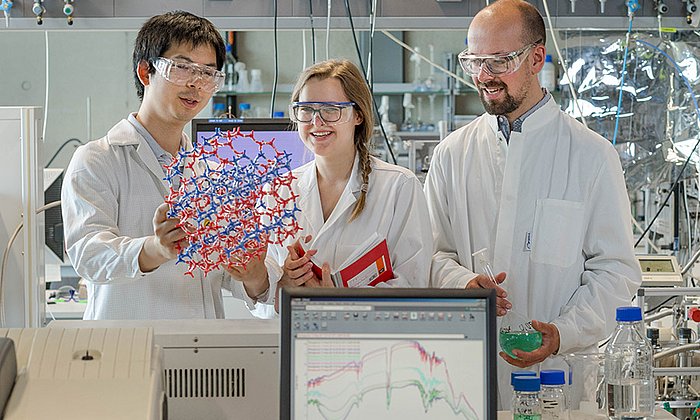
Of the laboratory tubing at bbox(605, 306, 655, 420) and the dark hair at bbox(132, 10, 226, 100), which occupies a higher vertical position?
the dark hair at bbox(132, 10, 226, 100)

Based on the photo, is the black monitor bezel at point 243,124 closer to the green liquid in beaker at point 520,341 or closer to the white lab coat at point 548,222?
the white lab coat at point 548,222

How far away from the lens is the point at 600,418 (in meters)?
1.51

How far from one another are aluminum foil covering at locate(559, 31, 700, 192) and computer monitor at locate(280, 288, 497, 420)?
97.1 inches

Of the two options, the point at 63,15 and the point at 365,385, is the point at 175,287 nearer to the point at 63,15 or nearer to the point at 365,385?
the point at 365,385

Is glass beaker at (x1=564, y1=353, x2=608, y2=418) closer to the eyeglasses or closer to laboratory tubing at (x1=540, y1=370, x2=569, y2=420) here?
laboratory tubing at (x1=540, y1=370, x2=569, y2=420)

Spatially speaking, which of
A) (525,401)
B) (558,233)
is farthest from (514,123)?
(525,401)

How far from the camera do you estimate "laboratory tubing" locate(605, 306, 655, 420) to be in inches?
59.2

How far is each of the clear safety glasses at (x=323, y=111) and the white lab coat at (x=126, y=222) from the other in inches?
12.9

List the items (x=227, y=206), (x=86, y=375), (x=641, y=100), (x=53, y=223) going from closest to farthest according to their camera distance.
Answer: (x=86, y=375) < (x=227, y=206) < (x=53, y=223) < (x=641, y=100)

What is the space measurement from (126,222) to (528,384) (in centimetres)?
93

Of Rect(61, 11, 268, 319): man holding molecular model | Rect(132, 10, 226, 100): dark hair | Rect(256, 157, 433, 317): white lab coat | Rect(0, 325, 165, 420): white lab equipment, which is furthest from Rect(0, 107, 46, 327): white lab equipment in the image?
Rect(0, 325, 165, 420): white lab equipment

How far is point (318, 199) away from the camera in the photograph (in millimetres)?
2084

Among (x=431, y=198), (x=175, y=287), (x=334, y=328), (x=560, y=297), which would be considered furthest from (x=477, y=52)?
(x=334, y=328)

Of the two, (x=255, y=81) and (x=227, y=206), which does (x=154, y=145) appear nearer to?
(x=227, y=206)
